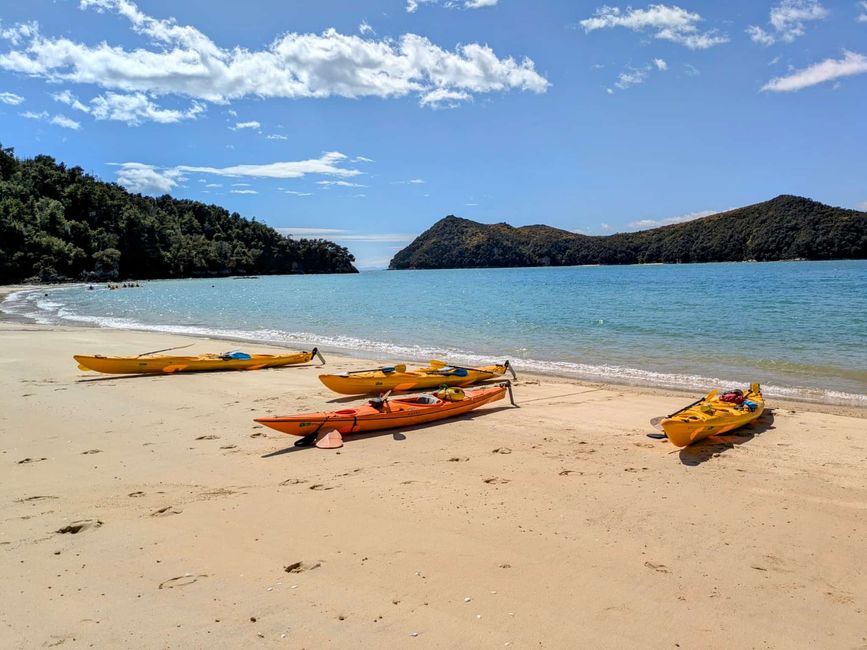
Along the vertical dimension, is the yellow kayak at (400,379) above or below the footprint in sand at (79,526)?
above

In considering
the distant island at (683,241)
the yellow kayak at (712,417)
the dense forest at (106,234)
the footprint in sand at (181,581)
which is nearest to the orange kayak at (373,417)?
the yellow kayak at (712,417)

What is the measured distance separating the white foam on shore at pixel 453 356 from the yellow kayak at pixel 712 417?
8.31 ft

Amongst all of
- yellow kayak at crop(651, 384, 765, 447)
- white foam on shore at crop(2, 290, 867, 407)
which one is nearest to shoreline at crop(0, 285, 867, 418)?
white foam on shore at crop(2, 290, 867, 407)

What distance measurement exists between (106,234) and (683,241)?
12103 centimetres

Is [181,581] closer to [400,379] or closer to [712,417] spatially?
[712,417]

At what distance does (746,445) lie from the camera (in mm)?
7402

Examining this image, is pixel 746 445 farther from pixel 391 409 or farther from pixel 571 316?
pixel 571 316

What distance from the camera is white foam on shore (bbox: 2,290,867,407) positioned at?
10.8 metres

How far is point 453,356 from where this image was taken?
631 inches

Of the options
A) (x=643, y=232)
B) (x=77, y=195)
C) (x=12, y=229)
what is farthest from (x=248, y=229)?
(x=643, y=232)

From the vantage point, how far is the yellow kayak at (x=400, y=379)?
10.3 meters

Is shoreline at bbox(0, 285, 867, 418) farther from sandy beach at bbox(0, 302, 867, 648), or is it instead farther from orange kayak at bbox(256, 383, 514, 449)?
orange kayak at bbox(256, 383, 514, 449)

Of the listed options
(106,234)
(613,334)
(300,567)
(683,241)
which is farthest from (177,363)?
(683,241)

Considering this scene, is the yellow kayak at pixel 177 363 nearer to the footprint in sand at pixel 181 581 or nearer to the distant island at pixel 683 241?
the footprint in sand at pixel 181 581
